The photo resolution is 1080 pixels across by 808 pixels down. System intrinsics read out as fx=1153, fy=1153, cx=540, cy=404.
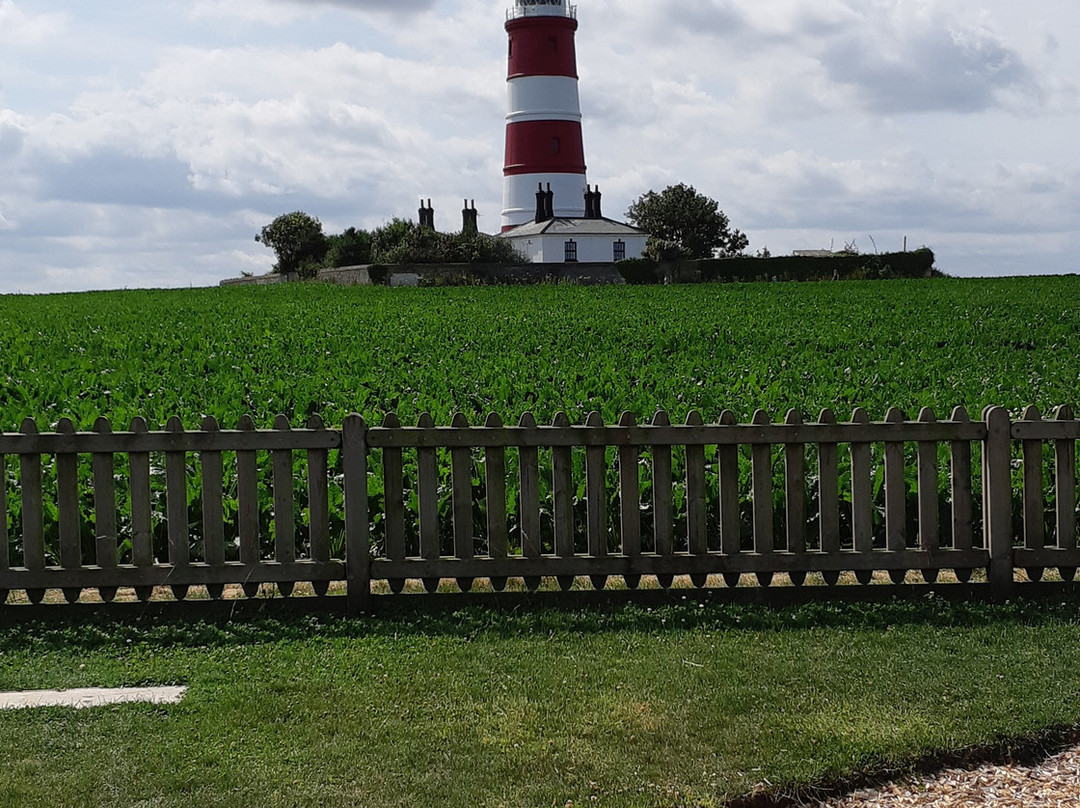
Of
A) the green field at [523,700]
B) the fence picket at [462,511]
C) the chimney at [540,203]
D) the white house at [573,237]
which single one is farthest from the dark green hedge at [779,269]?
the fence picket at [462,511]

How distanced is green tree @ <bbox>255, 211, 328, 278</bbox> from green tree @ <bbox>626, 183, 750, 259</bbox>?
24.6 m

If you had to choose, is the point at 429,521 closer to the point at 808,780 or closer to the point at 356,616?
the point at 356,616

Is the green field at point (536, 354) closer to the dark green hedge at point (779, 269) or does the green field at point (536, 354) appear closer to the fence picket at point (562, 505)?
the fence picket at point (562, 505)

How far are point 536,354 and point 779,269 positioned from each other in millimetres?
35163

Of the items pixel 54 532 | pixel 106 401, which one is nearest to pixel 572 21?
pixel 106 401

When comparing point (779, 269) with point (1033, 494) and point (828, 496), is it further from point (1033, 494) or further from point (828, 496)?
point (828, 496)

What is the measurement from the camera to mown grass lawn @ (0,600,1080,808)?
4781 millimetres

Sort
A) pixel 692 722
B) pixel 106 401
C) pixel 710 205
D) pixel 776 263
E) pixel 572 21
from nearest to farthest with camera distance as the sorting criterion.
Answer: pixel 692 722 → pixel 106 401 → pixel 776 263 → pixel 572 21 → pixel 710 205

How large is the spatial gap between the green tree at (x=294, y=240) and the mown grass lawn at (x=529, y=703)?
217ft

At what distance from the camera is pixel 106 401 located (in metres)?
13.6

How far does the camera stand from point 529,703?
5.55 meters

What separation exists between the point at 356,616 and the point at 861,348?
51.8 ft

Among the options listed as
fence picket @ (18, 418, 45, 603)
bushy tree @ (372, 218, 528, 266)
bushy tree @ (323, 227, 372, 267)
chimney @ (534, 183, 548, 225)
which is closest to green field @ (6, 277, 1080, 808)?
fence picket @ (18, 418, 45, 603)

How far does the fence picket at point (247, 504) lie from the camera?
7137 millimetres
